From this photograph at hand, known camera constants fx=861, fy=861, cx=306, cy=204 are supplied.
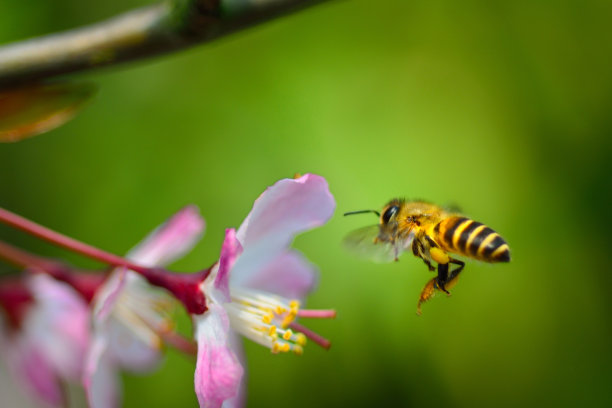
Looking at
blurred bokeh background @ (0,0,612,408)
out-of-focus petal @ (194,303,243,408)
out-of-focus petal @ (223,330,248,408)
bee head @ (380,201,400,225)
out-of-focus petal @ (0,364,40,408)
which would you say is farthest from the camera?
blurred bokeh background @ (0,0,612,408)

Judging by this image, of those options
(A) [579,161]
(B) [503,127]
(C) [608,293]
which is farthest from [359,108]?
(C) [608,293]

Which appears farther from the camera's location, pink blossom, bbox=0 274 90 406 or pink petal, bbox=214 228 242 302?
pink blossom, bbox=0 274 90 406

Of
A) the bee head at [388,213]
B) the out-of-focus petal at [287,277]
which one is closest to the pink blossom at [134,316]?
the out-of-focus petal at [287,277]

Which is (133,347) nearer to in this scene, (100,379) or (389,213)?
(100,379)

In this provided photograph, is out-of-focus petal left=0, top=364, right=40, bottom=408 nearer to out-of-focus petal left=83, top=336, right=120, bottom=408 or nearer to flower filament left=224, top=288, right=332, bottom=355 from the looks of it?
out-of-focus petal left=83, top=336, right=120, bottom=408

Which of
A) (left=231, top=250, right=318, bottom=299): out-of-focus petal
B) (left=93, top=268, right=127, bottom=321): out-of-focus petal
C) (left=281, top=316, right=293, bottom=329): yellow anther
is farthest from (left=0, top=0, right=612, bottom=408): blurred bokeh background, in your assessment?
(left=93, top=268, right=127, bottom=321): out-of-focus petal

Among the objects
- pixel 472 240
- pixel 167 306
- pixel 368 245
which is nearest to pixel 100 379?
pixel 167 306

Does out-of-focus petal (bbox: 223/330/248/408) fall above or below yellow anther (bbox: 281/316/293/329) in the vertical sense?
below

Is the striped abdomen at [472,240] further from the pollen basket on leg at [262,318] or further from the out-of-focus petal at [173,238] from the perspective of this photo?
the out-of-focus petal at [173,238]
